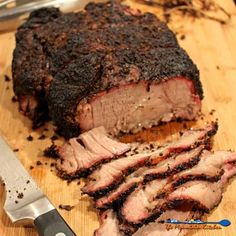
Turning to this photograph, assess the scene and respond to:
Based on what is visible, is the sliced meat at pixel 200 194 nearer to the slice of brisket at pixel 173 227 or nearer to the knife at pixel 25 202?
the slice of brisket at pixel 173 227

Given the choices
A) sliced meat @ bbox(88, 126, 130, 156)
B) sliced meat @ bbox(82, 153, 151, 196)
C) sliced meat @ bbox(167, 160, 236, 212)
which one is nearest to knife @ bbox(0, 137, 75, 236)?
sliced meat @ bbox(82, 153, 151, 196)

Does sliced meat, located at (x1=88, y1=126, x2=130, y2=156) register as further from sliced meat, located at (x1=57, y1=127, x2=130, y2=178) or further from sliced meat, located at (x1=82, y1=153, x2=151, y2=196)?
sliced meat, located at (x1=82, y1=153, x2=151, y2=196)

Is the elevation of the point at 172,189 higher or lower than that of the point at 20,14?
lower

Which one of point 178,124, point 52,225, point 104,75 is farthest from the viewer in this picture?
point 178,124

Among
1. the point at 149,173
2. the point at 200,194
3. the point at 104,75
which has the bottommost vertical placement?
the point at 200,194

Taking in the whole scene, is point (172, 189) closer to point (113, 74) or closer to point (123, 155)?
point (123, 155)

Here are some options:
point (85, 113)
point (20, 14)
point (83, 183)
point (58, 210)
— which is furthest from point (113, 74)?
point (20, 14)
